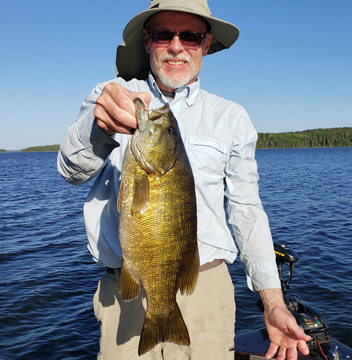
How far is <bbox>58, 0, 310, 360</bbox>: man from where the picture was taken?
317cm

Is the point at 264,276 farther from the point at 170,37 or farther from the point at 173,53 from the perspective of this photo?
the point at 170,37

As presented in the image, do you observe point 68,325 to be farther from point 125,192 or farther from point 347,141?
point 347,141

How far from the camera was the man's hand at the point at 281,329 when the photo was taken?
2.94 m

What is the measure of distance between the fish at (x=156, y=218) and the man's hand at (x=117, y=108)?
0.06 meters

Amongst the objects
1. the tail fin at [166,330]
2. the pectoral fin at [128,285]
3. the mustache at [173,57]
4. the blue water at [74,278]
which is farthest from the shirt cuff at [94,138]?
the blue water at [74,278]

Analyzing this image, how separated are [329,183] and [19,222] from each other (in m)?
27.0

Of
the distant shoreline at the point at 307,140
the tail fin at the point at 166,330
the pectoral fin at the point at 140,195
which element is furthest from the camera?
the distant shoreline at the point at 307,140

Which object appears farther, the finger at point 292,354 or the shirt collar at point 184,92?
the shirt collar at point 184,92

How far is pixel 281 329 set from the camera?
9.87 feet

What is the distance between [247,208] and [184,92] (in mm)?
1164

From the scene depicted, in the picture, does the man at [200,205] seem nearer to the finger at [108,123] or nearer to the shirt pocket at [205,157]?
the shirt pocket at [205,157]

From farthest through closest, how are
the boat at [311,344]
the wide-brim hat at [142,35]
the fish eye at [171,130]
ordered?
1. the boat at [311,344]
2. the wide-brim hat at [142,35]
3. the fish eye at [171,130]

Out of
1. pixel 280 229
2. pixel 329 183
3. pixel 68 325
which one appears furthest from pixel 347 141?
pixel 68 325

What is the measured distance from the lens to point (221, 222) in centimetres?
339
